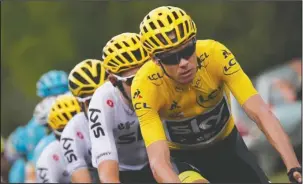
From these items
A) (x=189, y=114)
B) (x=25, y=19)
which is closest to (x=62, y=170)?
(x=189, y=114)

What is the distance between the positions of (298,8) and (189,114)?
12986 millimetres

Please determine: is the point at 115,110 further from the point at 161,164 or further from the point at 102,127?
the point at 161,164

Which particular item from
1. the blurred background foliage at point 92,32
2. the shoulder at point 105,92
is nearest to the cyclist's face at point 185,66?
the shoulder at point 105,92

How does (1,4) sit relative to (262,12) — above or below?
above

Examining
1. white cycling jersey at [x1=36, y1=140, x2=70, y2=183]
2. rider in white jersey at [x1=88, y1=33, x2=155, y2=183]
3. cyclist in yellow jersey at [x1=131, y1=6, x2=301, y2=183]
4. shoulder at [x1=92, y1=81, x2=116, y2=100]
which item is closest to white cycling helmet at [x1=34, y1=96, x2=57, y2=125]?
white cycling jersey at [x1=36, y1=140, x2=70, y2=183]

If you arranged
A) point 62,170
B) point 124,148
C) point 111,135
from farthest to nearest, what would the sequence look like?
point 62,170, point 124,148, point 111,135

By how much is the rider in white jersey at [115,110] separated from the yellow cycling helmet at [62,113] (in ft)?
8.90

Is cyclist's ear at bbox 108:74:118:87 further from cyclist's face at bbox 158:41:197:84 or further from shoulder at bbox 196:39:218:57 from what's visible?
cyclist's face at bbox 158:41:197:84

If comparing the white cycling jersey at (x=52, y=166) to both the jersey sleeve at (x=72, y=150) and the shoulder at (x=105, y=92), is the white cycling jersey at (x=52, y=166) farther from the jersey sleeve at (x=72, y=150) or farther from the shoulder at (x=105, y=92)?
the shoulder at (x=105, y=92)

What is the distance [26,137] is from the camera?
1819 centimetres

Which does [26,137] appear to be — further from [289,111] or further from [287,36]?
[287,36]

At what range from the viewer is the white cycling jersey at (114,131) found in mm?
9867

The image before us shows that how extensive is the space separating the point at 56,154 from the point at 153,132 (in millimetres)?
5036

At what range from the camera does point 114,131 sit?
10500 mm
